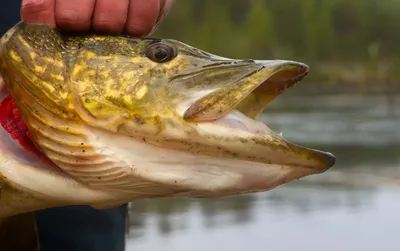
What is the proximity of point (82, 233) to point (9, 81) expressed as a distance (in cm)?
102

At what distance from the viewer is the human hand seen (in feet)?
6.52

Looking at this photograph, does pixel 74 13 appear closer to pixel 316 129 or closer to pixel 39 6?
pixel 39 6

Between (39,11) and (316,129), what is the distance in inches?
307

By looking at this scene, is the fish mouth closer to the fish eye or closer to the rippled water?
the fish eye

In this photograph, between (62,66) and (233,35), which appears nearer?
(62,66)

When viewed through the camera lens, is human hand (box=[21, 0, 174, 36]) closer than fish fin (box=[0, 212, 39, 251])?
Yes

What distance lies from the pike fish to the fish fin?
0.95 ft

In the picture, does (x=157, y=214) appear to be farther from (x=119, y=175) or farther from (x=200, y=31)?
(x=200, y=31)

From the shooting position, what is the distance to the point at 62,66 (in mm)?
1934

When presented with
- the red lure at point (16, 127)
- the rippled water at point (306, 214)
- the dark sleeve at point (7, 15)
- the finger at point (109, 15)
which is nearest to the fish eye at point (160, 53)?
the finger at point (109, 15)

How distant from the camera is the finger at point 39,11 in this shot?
2.00 m

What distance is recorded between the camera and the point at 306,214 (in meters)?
6.00

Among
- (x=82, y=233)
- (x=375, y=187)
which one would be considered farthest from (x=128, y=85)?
(x=375, y=187)

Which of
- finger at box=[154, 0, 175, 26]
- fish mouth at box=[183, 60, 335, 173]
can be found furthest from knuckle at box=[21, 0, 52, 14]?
fish mouth at box=[183, 60, 335, 173]
